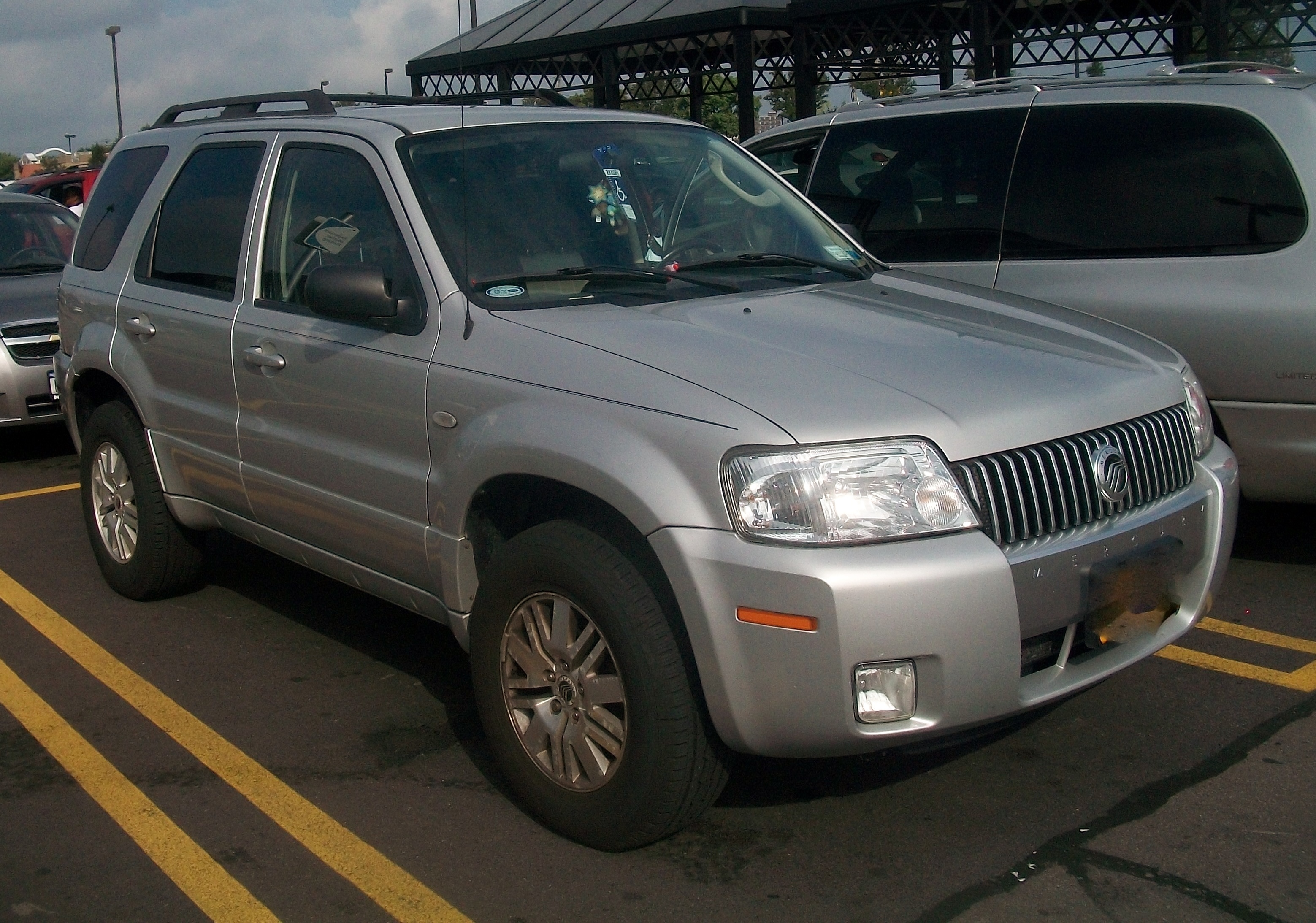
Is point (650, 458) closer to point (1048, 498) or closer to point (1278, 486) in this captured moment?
point (1048, 498)

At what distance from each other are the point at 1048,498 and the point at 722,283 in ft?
4.11

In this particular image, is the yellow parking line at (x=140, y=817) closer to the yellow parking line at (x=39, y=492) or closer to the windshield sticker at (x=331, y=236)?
the windshield sticker at (x=331, y=236)

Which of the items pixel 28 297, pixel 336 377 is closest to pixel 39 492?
pixel 28 297

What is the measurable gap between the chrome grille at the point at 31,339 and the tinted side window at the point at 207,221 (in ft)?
11.7

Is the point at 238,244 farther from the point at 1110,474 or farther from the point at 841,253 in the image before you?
the point at 1110,474

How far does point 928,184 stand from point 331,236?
2.93m

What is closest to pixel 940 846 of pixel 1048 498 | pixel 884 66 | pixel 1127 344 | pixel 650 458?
pixel 1048 498

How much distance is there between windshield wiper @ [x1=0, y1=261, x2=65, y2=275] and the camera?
961cm

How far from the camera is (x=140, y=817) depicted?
3682mm

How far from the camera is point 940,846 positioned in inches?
133

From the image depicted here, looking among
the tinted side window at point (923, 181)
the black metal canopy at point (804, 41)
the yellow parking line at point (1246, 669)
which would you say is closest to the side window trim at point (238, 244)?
the tinted side window at point (923, 181)

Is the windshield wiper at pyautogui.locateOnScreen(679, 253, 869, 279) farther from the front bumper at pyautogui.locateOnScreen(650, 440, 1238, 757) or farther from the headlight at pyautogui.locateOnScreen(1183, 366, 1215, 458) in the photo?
the front bumper at pyautogui.locateOnScreen(650, 440, 1238, 757)

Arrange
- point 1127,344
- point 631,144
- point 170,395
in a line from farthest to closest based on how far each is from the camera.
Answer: point 170,395 → point 631,144 → point 1127,344

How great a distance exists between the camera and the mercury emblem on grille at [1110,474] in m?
3.29
